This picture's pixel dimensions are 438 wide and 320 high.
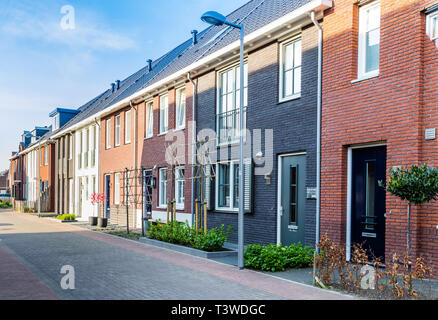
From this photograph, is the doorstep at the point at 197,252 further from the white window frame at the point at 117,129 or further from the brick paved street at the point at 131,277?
the white window frame at the point at 117,129

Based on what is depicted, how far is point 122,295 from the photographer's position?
708cm

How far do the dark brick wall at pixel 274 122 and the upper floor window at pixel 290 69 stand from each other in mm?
158

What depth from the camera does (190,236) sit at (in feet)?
41.5

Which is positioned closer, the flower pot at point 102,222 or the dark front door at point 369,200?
the dark front door at point 369,200

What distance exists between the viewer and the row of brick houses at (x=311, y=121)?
8.46 m

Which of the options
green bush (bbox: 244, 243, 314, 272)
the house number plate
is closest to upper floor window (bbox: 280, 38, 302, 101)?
the house number plate

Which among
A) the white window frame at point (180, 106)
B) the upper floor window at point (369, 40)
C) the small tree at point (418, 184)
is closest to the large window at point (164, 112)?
the white window frame at point (180, 106)

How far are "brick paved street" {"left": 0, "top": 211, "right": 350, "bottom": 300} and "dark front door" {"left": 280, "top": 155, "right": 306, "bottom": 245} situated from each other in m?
2.23

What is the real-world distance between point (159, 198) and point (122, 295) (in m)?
11.6

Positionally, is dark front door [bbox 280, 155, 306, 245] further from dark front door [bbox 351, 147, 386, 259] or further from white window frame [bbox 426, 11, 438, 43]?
white window frame [bbox 426, 11, 438, 43]

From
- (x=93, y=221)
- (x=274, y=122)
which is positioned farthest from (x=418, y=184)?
(x=93, y=221)

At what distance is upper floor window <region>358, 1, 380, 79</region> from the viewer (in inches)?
373

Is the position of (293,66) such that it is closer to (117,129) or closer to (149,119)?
(149,119)
